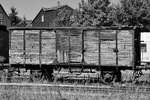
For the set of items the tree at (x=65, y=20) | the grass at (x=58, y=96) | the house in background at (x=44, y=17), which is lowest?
the grass at (x=58, y=96)

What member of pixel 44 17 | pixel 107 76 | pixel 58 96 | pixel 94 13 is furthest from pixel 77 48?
pixel 44 17

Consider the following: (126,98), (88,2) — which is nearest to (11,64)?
(126,98)

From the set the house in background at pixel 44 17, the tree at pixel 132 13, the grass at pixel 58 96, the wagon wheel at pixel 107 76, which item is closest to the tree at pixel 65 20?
the tree at pixel 132 13

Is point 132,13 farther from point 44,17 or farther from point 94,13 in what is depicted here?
point 44,17

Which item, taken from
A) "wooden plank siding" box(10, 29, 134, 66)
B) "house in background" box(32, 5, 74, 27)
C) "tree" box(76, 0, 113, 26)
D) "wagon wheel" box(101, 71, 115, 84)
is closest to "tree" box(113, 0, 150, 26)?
"tree" box(76, 0, 113, 26)

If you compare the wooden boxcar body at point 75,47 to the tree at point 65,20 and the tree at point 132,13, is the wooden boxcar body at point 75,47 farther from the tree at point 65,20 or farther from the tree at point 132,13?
the tree at point 65,20

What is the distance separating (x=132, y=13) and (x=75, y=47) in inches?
A: 1071

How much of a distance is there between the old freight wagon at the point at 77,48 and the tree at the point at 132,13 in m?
25.2

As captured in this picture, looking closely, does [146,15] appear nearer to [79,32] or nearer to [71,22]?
[71,22]

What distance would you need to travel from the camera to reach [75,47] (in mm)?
16109

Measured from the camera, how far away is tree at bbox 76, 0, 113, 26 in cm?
4012

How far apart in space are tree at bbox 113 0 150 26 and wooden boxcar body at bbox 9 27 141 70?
2519 cm

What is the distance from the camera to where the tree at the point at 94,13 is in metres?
40.1

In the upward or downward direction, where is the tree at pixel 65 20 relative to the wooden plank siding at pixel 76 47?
upward
